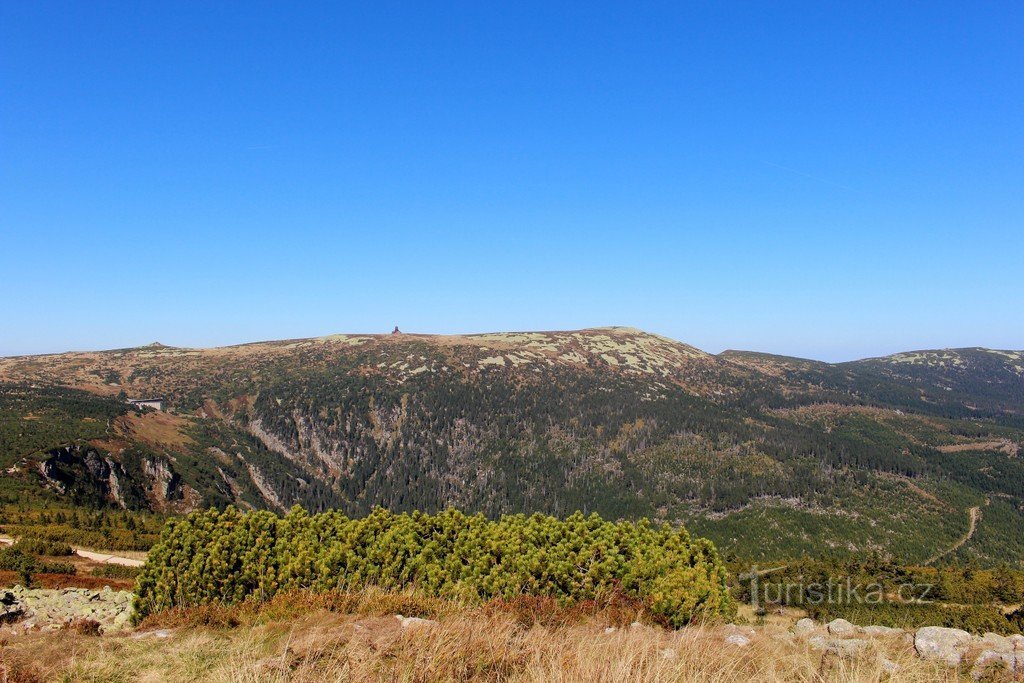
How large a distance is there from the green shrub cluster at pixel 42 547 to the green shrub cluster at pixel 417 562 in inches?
650

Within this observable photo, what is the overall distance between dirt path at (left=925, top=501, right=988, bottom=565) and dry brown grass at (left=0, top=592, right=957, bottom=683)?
280ft

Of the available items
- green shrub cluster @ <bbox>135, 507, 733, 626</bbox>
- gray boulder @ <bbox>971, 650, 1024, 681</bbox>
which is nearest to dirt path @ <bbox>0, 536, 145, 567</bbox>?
green shrub cluster @ <bbox>135, 507, 733, 626</bbox>

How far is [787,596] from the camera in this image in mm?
30375

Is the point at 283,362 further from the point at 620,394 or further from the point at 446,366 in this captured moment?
the point at 620,394

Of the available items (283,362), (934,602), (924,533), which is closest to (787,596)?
(934,602)

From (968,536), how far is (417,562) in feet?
328

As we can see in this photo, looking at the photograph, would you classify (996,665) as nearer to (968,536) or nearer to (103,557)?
(103,557)

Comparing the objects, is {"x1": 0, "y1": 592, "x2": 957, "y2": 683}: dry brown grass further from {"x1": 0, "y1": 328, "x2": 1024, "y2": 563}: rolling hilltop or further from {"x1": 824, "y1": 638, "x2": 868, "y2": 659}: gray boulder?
{"x1": 0, "y1": 328, "x2": 1024, "y2": 563}: rolling hilltop

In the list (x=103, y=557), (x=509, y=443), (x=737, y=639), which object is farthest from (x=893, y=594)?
(x=509, y=443)

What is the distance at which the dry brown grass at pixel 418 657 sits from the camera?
21.4ft

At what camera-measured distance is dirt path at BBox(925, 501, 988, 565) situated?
7255 cm

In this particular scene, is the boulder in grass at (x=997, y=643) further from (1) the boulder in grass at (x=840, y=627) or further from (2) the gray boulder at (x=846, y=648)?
(1) the boulder in grass at (x=840, y=627)

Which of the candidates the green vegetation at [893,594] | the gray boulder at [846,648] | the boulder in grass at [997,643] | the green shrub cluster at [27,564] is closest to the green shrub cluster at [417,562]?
the gray boulder at [846,648]

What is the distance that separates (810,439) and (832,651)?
132 m
